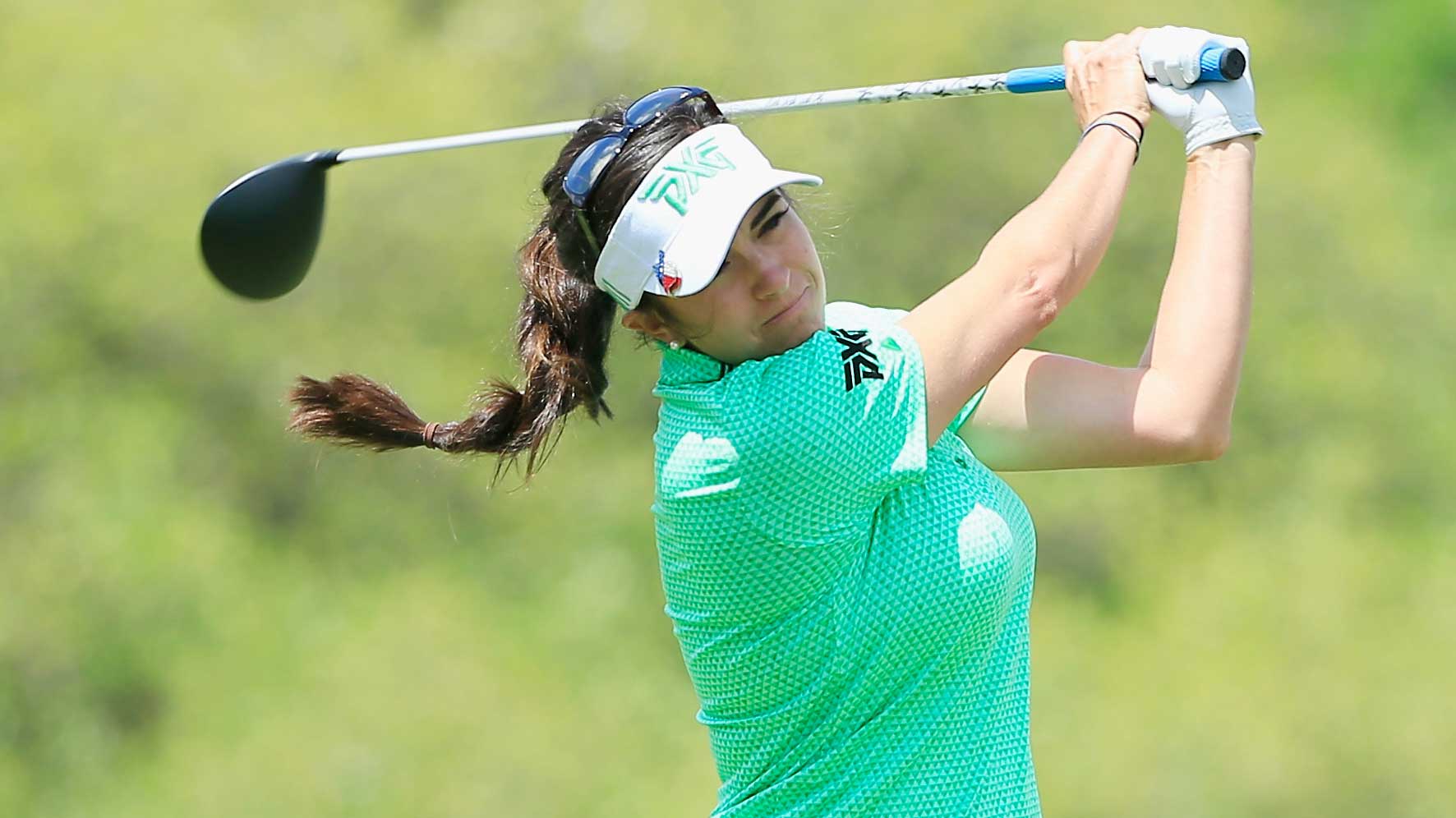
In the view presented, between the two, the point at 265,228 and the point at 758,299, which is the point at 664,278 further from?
the point at 265,228

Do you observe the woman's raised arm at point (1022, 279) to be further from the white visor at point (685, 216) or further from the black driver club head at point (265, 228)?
the black driver club head at point (265, 228)

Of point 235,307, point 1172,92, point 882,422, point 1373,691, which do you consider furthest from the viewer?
point 235,307

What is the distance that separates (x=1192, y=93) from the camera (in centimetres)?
173

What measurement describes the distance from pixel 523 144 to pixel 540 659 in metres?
1.23

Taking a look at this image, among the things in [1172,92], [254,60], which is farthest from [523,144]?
[1172,92]

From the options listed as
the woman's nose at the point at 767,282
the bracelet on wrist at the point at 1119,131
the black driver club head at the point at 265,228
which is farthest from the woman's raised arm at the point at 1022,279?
the black driver club head at the point at 265,228

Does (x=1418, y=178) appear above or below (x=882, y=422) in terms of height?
below

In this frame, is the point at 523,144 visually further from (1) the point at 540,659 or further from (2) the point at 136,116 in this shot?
(1) the point at 540,659

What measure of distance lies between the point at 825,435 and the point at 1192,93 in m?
0.55

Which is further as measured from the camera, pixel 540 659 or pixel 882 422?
pixel 540 659

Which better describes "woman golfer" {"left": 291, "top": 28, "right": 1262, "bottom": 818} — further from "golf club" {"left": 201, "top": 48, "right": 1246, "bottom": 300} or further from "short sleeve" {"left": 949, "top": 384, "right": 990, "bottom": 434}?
"golf club" {"left": 201, "top": 48, "right": 1246, "bottom": 300}

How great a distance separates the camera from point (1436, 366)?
414 cm

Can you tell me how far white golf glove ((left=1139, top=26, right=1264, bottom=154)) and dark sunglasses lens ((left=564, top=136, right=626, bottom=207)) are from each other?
1.72 feet

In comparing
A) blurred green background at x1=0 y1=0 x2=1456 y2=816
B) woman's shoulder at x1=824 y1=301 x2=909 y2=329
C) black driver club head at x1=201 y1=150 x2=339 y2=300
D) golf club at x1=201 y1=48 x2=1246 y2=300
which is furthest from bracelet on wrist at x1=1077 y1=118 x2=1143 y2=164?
blurred green background at x1=0 y1=0 x2=1456 y2=816
